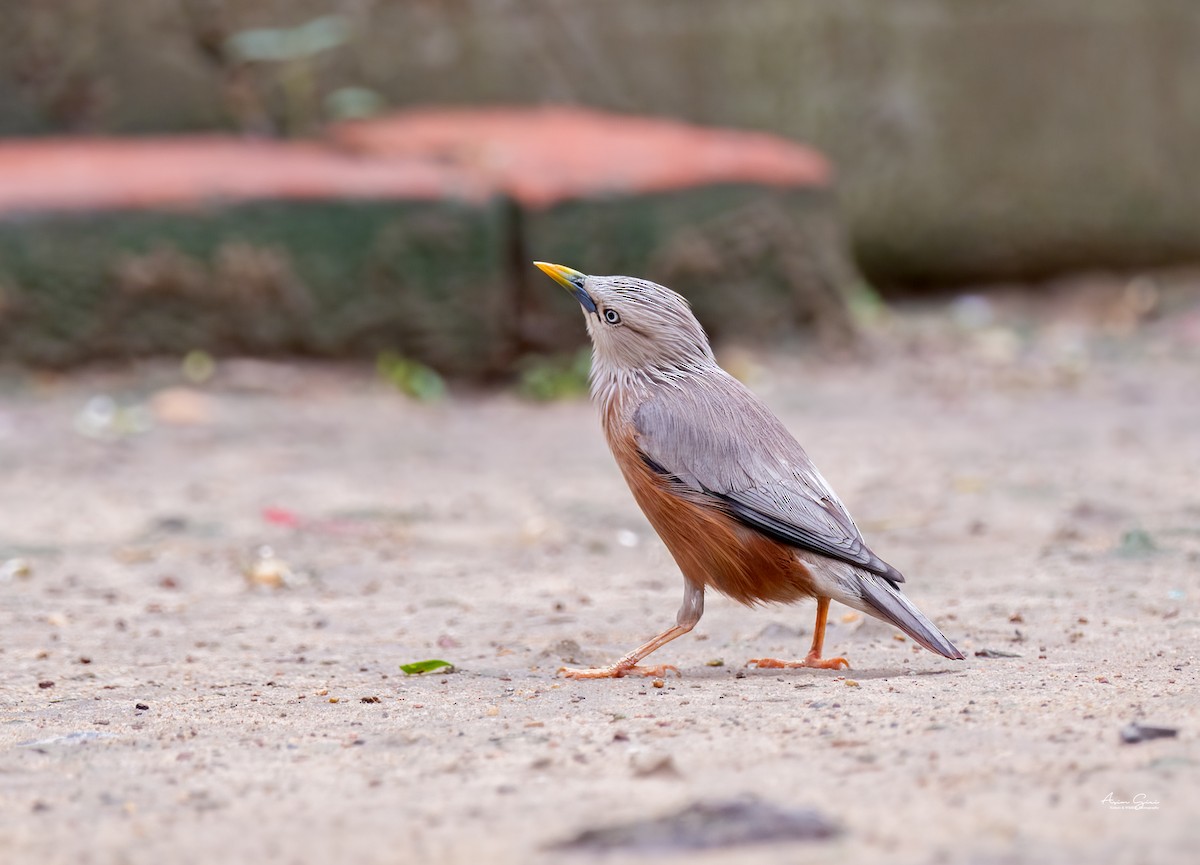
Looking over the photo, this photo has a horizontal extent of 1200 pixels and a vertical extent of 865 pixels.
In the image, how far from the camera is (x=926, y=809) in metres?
2.60

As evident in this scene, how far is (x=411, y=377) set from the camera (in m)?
8.85

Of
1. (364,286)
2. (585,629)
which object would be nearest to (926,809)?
(585,629)

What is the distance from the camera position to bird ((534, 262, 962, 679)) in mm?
4102

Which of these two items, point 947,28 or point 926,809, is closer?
point 926,809

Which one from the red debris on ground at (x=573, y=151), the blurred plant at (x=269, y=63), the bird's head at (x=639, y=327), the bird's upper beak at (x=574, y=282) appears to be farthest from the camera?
the blurred plant at (x=269, y=63)

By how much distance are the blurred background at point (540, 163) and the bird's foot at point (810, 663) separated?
500 centimetres

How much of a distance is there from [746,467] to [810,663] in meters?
0.56

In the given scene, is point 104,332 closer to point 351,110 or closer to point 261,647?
point 351,110

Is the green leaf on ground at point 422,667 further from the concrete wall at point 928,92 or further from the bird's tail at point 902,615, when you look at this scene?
the concrete wall at point 928,92

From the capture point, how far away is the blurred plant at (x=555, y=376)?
29.2ft

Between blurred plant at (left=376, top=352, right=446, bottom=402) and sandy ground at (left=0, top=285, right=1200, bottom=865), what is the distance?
0.37 ft

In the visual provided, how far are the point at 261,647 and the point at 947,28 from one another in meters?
8.78

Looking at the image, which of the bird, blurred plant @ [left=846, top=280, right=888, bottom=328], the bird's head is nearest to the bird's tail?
the bird

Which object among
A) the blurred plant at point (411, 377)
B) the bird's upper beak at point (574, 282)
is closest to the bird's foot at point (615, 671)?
the bird's upper beak at point (574, 282)
